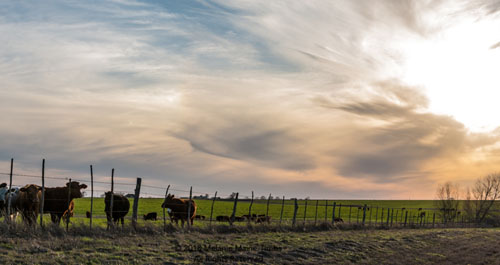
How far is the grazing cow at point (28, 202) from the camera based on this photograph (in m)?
20.6

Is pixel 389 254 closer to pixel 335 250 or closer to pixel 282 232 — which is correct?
pixel 335 250

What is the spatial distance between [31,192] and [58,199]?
4.44ft

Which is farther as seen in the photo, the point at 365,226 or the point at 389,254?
the point at 365,226

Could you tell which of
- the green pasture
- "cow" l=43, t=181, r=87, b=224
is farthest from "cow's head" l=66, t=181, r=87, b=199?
the green pasture

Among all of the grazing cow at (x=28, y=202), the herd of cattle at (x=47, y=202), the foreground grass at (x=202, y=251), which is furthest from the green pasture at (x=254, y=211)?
the foreground grass at (x=202, y=251)

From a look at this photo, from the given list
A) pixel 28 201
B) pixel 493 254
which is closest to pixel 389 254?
pixel 493 254

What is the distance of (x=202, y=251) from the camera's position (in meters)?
16.1

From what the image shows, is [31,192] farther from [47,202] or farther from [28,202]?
[47,202]

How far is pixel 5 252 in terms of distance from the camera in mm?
13445

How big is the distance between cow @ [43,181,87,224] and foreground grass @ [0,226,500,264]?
4.56m

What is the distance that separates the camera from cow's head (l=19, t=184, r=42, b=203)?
68.0 feet

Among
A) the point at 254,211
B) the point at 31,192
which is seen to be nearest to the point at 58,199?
the point at 31,192

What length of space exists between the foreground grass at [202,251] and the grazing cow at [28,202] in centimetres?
393

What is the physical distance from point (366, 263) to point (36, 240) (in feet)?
39.7
